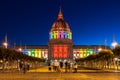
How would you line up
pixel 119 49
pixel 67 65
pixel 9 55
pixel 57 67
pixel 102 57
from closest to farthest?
pixel 57 67 < pixel 67 65 < pixel 119 49 < pixel 9 55 < pixel 102 57

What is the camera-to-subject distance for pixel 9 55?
85500mm

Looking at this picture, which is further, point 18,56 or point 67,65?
point 18,56

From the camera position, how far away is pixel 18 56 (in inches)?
3991

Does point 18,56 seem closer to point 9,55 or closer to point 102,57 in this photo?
point 9,55

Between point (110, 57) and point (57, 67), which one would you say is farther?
point (110, 57)

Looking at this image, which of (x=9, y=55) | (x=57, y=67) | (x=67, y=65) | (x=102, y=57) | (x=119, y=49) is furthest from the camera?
(x=102, y=57)

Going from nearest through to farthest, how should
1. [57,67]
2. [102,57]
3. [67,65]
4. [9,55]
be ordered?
[57,67] < [67,65] < [9,55] < [102,57]

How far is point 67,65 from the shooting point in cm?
6456

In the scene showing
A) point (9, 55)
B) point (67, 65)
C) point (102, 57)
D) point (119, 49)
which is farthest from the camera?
point (102, 57)

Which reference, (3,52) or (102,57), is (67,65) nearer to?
(3,52)

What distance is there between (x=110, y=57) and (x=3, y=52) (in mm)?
26790

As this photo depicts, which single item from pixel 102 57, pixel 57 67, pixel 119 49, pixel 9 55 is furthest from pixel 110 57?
pixel 57 67

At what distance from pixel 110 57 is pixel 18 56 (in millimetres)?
26114

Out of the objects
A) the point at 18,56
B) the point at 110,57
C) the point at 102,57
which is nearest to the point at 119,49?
the point at 110,57
